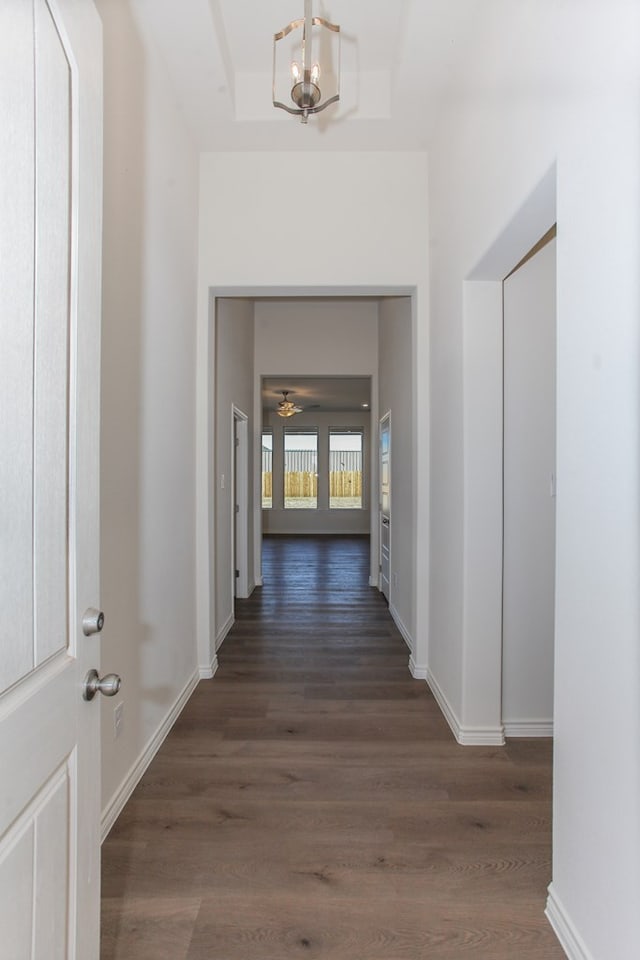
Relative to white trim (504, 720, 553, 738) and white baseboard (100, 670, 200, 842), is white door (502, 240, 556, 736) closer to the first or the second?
white trim (504, 720, 553, 738)

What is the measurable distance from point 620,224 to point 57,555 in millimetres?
1437

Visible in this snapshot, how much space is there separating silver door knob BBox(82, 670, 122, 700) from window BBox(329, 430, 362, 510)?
1063cm

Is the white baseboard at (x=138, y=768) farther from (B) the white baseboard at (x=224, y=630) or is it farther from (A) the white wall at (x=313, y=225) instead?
(B) the white baseboard at (x=224, y=630)

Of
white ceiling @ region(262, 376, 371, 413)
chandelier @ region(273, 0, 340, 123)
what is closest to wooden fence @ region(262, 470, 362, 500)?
white ceiling @ region(262, 376, 371, 413)

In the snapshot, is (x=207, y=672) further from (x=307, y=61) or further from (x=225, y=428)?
(x=307, y=61)

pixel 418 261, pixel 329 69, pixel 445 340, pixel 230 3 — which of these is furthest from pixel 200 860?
pixel 329 69

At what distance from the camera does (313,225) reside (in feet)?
10.9

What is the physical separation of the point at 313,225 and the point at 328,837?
10.8 feet

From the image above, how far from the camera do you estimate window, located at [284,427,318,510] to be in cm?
1173

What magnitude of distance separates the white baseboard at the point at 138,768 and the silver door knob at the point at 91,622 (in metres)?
1.15

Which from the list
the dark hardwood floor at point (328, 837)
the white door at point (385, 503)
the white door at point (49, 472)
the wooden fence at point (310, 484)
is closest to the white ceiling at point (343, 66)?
the white door at point (49, 472)

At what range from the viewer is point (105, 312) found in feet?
6.31

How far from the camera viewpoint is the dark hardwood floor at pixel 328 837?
1.52 metres

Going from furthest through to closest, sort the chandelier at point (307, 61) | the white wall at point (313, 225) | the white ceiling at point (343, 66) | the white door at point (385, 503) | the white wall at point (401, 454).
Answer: the white door at point (385, 503) → the white wall at point (401, 454) → the white wall at point (313, 225) → the white ceiling at point (343, 66) → the chandelier at point (307, 61)
